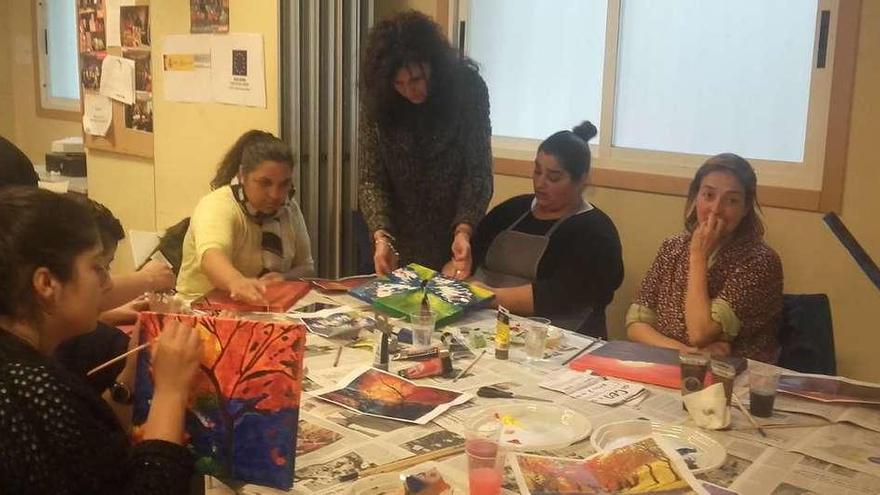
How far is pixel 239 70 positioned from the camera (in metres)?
3.33

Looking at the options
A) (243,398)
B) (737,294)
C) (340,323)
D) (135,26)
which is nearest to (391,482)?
(243,398)

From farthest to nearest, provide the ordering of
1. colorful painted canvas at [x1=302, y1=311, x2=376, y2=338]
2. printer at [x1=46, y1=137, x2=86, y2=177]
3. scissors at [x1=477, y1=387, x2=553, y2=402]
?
printer at [x1=46, y1=137, x2=86, y2=177], colorful painted canvas at [x1=302, y1=311, x2=376, y2=338], scissors at [x1=477, y1=387, x2=553, y2=402]

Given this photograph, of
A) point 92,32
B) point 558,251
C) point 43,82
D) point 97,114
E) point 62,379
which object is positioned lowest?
point 558,251

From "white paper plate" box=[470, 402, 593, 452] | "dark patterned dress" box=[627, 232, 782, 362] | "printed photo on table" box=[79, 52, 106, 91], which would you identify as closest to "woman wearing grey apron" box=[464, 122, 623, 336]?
"dark patterned dress" box=[627, 232, 782, 362]

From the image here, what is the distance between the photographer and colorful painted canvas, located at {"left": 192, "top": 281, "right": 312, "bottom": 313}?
2178 mm

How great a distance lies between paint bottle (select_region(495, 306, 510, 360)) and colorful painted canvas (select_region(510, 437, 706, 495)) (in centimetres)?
54

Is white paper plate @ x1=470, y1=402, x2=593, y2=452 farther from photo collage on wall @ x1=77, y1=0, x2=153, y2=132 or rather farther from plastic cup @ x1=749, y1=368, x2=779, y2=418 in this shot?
photo collage on wall @ x1=77, y1=0, x2=153, y2=132

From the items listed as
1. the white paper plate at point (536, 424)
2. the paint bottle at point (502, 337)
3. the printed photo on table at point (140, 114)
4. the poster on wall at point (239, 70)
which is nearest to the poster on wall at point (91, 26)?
the printed photo on table at point (140, 114)

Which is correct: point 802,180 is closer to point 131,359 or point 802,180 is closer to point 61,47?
point 131,359

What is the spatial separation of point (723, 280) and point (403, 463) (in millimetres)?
1274

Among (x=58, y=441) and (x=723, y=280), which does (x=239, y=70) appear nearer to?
(x=723, y=280)

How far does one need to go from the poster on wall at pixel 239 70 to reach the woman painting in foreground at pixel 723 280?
180 cm

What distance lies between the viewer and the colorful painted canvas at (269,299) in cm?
218

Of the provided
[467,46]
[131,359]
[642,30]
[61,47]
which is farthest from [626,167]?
[61,47]
